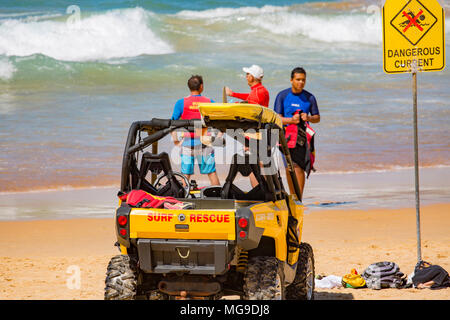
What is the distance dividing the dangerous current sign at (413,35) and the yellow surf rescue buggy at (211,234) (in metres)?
2.77

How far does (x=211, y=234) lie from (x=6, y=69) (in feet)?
77.4

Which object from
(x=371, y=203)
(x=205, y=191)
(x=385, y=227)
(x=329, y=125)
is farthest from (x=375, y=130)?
(x=205, y=191)

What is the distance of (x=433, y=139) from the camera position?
2048cm

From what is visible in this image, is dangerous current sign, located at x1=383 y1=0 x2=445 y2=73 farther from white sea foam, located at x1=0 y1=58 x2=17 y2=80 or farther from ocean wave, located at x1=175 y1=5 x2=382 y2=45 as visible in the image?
ocean wave, located at x1=175 y1=5 x2=382 y2=45

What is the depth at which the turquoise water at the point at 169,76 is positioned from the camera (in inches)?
741

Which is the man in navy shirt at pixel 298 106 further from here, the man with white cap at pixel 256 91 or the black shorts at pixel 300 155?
the man with white cap at pixel 256 91

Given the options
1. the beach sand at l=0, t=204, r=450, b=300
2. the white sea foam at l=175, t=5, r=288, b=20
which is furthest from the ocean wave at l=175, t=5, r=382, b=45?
the beach sand at l=0, t=204, r=450, b=300

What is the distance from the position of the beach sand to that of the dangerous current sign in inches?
86.9

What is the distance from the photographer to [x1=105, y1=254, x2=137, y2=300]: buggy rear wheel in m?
6.18

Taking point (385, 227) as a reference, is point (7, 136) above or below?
above

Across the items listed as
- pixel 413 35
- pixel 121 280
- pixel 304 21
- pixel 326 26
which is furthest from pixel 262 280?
pixel 304 21

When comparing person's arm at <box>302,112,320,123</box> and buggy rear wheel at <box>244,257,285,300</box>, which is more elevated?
person's arm at <box>302,112,320,123</box>

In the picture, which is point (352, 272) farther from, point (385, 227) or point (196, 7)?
point (196, 7)
